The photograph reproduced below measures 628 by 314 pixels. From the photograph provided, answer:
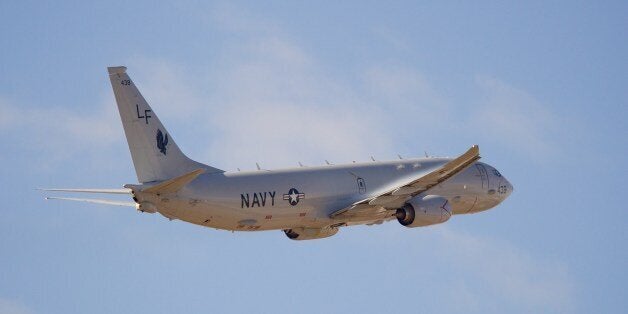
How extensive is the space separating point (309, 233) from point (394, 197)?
573 cm

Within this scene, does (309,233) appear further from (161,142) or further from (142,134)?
(142,134)

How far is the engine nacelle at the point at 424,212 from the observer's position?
9675cm

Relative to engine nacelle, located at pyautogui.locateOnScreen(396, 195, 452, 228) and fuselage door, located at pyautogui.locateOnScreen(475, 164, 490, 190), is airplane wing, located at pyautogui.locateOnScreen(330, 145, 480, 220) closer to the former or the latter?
engine nacelle, located at pyautogui.locateOnScreen(396, 195, 452, 228)

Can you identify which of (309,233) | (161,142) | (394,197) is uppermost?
(161,142)

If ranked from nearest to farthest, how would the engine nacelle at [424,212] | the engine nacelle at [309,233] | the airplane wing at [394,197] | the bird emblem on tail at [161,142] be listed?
the bird emblem on tail at [161,142], the airplane wing at [394,197], the engine nacelle at [424,212], the engine nacelle at [309,233]

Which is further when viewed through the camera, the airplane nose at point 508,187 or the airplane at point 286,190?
the airplane nose at point 508,187

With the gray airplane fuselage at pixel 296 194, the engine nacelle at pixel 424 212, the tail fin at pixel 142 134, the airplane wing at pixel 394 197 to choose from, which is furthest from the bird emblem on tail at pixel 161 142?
the engine nacelle at pixel 424 212

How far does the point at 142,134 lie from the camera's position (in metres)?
91.6

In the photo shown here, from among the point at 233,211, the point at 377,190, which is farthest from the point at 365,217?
the point at 233,211

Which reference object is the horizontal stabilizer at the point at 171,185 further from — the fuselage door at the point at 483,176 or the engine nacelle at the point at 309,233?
the fuselage door at the point at 483,176

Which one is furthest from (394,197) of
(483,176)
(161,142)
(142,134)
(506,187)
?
(142,134)

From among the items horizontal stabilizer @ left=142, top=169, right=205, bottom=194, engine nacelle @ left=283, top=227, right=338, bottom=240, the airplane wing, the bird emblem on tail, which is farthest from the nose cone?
the bird emblem on tail

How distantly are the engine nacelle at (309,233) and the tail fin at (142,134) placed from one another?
388 inches

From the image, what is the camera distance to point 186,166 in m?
93.0
